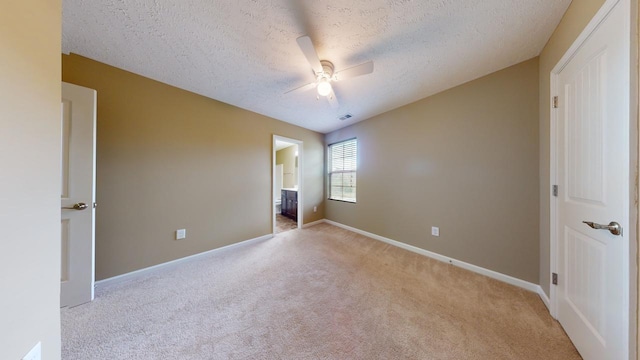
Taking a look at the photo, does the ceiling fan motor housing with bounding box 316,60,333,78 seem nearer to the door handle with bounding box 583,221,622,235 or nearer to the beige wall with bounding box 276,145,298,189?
the door handle with bounding box 583,221,622,235

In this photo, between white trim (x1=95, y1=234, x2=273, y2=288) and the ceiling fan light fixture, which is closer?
the ceiling fan light fixture

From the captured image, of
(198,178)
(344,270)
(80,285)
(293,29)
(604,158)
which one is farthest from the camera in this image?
(198,178)

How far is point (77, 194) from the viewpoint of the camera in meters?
1.61

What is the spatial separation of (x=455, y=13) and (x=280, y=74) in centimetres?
159

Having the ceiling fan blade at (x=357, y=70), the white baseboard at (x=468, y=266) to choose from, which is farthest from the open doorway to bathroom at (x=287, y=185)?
the ceiling fan blade at (x=357, y=70)

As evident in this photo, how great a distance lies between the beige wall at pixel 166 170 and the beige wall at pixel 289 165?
223 centimetres

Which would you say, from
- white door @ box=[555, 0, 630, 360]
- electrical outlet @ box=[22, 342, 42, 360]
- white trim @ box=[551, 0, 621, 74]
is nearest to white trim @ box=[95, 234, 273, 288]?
electrical outlet @ box=[22, 342, 42, 360]

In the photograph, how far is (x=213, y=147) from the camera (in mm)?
2709

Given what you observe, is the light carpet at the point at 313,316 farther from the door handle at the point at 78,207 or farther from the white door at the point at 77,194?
the door handle at the point at 78,207

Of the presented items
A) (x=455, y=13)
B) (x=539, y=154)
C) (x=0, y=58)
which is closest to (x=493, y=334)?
(x=539, y=154)

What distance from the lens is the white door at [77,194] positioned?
5.14 ft

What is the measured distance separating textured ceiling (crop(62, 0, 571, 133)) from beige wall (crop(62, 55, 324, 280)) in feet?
0.86

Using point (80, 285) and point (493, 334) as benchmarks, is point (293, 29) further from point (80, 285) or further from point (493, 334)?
point (80, 285)

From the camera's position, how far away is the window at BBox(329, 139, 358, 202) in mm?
3887
